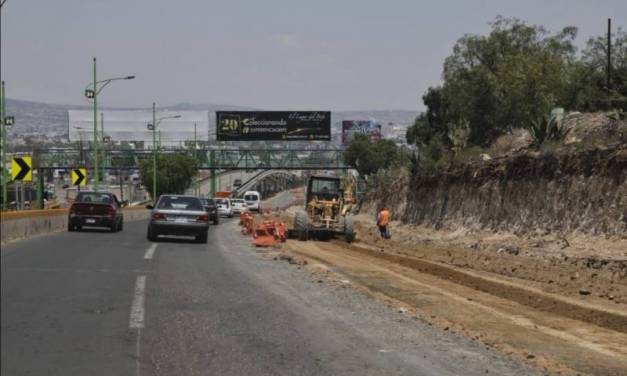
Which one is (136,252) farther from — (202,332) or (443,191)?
(443,191)

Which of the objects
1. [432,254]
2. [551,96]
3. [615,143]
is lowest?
[432,254]

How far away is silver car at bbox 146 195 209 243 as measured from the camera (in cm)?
2917

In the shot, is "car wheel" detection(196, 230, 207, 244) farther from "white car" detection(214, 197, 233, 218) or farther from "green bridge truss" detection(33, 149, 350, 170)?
"green bridge truss" detection(33, 149, 350, 170)

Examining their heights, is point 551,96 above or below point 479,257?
above

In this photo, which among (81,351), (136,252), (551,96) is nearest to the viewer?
(81,351)

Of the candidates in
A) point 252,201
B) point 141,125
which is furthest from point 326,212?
point 141,125

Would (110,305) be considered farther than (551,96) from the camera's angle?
No

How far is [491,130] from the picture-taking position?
Answer: 203 ft

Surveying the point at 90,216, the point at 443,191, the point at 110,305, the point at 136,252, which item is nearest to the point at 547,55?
the point at 443,191

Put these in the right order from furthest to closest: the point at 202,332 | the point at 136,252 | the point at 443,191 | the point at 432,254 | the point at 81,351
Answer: the point at 443,191
the point at 432,254
the point at 136,252
the point at 202,332
the point at 81,351

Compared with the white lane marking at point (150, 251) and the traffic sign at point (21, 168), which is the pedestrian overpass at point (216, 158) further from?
the white lane marking at point (150, 251)

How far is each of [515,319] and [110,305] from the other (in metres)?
7.27

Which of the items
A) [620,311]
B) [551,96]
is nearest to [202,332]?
[620,311]

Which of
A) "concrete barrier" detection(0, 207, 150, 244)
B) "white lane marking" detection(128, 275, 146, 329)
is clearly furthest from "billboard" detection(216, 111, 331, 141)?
"white lane marking" detection(128, 275, 146, 329)
